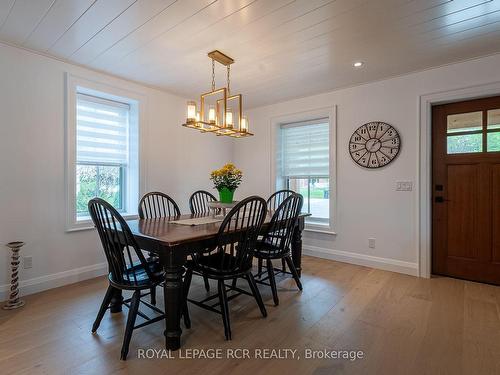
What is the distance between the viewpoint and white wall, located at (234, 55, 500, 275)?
313cm

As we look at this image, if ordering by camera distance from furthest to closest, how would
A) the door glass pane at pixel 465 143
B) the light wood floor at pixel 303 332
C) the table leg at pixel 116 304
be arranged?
the door glass pane at pixel 465 143 < the table leg at pixel 116 304 < the light wood floor at pixel 303 332

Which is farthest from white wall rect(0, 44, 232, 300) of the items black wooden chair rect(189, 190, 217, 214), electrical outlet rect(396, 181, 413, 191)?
electrical outlet rect(396, 181, 413, 191)

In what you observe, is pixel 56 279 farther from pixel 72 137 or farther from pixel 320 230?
pixel 320 230

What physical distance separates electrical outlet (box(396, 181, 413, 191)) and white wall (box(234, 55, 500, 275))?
0.05 meters

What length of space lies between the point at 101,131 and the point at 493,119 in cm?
449

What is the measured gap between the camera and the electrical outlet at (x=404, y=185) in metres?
3.32

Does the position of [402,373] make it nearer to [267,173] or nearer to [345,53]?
[345,53]

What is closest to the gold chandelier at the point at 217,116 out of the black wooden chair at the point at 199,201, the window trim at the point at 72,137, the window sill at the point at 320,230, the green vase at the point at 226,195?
the green vase at the point at 226,195

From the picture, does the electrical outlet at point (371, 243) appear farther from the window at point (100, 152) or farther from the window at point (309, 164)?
the window at point (100, 152)

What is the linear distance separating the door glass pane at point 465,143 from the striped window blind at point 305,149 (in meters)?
1.47

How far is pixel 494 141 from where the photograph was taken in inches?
114

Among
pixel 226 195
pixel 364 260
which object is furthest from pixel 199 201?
pixel 364 260

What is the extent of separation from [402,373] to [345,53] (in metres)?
2.70

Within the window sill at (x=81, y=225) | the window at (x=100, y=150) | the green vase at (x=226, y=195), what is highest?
the window at (x=100, y=150)
